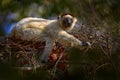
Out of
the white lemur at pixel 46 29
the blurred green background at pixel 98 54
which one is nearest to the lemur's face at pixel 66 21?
the white lemur at pixel 46 29

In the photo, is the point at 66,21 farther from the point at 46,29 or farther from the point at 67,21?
the point at 46,29

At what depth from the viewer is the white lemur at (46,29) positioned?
7320 millimetres

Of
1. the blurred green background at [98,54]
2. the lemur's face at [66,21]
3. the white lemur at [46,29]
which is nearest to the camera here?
Answer: the blurred green background at [98,54]

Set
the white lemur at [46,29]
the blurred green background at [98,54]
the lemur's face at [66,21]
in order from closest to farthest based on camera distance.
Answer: the blurred green background at [98,54]
the white lemur at [46,29]
the lemur's face at [66,21]

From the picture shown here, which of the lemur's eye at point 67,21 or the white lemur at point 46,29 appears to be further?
the lemur's eye at point 67,21

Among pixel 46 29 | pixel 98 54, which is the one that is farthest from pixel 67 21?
pixel 98 54

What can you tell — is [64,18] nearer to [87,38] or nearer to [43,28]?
[43,28]

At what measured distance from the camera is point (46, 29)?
7.65 m

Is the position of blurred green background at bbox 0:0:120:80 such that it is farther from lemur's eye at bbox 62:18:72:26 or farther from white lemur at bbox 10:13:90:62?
lemur's eye at bbox 62:18:72:26

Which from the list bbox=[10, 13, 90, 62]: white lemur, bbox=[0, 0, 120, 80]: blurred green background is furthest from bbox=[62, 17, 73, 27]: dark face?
bbox=[0, 0, 120, 80]: blurred green background

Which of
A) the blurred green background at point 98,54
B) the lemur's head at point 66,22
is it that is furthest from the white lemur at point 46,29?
the blurred green background at point 98,54

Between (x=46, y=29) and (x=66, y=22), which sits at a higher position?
(x=66, y=22)

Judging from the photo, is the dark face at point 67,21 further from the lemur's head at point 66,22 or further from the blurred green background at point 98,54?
the blurred green background at point 98,54

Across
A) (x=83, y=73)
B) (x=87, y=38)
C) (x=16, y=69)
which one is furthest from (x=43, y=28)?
(x=16, y=69)
